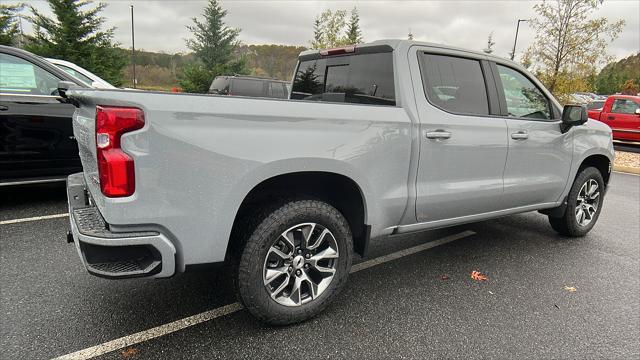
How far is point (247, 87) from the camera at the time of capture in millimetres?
14023

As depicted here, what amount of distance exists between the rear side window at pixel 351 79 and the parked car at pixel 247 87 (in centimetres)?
1042

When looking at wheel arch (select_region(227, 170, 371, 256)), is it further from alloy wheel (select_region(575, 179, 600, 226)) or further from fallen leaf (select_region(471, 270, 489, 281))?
alloy wheel (select_region(575, 179, 600, 226))

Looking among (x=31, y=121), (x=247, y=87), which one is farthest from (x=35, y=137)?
(x=247, y=87)

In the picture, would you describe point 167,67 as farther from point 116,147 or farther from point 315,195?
point 116,147

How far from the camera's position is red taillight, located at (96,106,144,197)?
1909 mm

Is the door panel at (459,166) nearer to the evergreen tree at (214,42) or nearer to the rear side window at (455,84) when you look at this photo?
the rear side window at (455,84)

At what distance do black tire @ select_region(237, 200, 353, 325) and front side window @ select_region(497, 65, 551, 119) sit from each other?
6.81 feet

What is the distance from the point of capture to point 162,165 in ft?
6.42

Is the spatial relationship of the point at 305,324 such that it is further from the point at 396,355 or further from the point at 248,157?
the point at 248,157

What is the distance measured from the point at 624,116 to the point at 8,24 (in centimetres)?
2769

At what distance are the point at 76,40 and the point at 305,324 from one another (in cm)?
2600

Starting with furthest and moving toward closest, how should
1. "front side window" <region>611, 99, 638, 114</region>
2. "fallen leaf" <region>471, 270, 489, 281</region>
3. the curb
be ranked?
"front side window" <region>611, 99, 638, 114</region>, the curb, "fallen leaf" <region>471, 270, 489, 281</region>

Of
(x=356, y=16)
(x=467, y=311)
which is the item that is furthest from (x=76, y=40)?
(x=467, y=311)

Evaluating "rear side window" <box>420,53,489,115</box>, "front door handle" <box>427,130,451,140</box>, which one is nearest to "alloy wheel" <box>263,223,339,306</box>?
"front door handle" <box>427,130,451,140</box>
